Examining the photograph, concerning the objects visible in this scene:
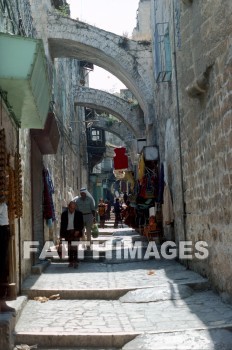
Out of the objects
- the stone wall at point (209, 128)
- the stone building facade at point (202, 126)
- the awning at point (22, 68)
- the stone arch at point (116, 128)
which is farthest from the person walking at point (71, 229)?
the stone arch at point (116, 128)

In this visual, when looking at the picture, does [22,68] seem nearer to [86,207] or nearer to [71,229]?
[71,229]

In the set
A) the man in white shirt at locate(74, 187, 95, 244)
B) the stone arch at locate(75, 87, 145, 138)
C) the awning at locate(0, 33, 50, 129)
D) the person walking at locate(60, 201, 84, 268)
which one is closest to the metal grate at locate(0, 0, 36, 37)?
the awning at locate(0, 33, 50, 129)

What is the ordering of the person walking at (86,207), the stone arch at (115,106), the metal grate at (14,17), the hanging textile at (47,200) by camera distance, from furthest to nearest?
the stone arch at (115,106), the person walking at (86,207), the hanging textile at (47,200), the metal grate at (14,17)

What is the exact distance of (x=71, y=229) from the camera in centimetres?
978

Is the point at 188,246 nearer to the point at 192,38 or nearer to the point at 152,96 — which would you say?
the point at 192,38

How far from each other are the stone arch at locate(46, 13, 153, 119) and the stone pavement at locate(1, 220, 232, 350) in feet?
26.2

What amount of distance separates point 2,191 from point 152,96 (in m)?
10.8

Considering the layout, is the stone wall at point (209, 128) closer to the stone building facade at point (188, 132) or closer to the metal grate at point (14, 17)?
the stone building facade at point (188, 132)

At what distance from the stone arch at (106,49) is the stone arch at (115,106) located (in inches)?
158

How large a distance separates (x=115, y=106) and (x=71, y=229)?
12236 mm

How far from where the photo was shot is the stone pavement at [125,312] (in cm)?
486

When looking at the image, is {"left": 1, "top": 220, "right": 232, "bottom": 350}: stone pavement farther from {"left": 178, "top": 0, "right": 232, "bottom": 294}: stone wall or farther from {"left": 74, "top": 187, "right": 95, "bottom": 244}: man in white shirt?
{"left": 74, "top": 187, "right": 95, "bottom": 244}: man in white shirt

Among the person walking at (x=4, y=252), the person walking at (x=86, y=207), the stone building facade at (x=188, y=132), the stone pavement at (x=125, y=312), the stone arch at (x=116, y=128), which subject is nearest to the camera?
the stone pavement at (x=125, y=312)

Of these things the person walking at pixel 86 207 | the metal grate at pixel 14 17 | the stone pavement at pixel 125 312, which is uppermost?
the metal grate at pixel 14 17
